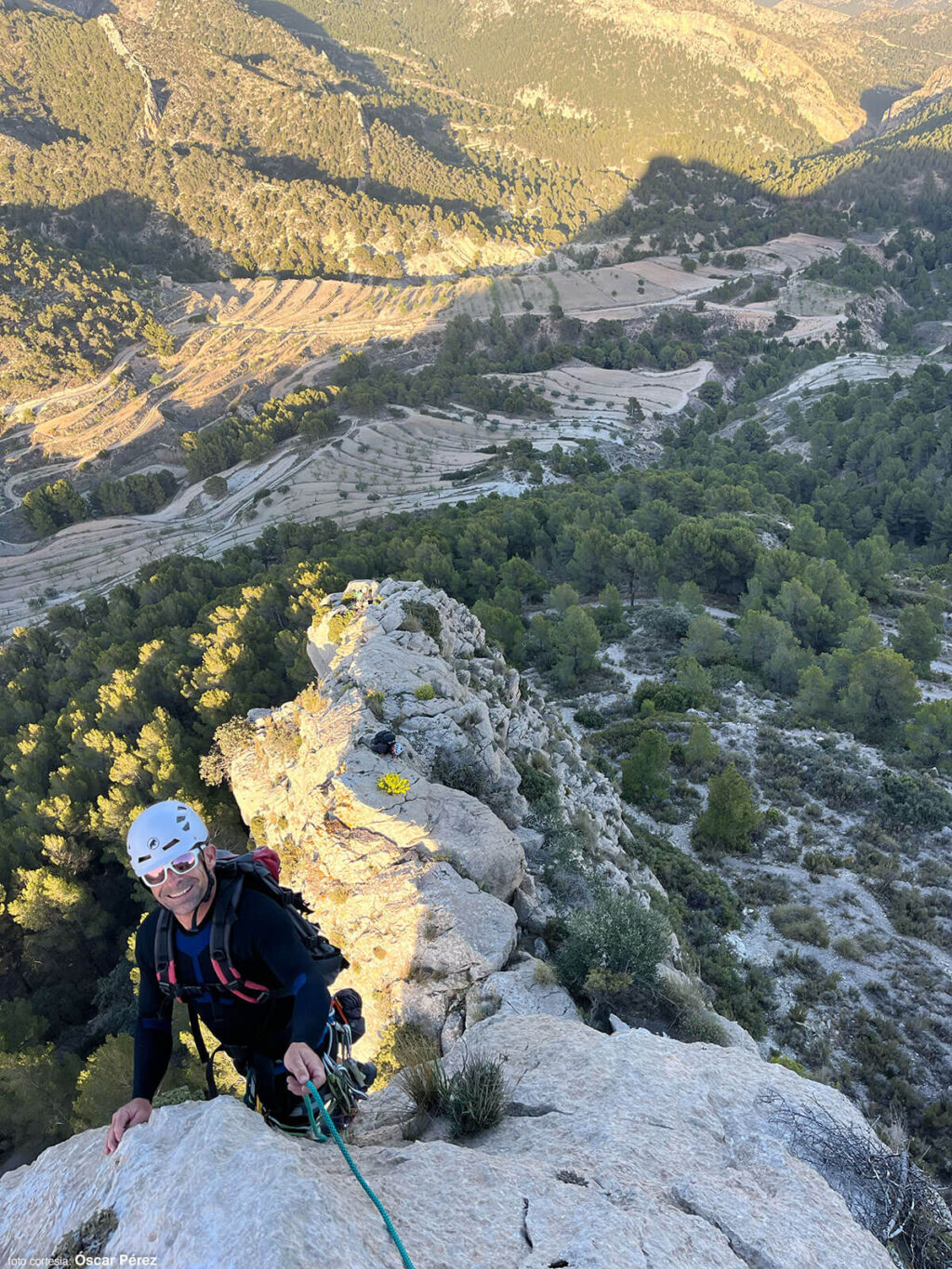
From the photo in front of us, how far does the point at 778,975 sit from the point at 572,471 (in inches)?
2580

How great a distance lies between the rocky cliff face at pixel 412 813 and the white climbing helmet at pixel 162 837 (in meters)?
7.10

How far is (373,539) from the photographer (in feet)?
169

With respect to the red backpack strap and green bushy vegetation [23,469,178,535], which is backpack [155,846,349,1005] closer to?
the red backpack strap

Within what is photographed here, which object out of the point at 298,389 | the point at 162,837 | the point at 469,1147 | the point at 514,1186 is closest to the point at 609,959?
the point at 469,1147

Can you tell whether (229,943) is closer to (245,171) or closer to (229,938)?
(229,938)

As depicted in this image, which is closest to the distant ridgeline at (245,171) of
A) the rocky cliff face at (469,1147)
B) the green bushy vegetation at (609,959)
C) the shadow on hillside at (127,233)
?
the shadow on hillside at (127,233)

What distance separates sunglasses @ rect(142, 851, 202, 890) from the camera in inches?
190

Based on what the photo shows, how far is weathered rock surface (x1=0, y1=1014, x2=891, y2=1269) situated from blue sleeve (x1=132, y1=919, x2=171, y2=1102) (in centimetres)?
29

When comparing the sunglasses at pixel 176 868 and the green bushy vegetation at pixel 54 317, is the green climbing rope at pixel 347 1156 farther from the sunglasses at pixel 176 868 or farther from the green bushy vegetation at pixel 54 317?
the green bushy vegetation at pixel 54 317

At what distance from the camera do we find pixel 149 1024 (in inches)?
202

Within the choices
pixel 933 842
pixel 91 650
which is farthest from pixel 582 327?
pixel 933 842

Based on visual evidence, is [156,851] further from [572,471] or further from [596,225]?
→ [596,225]

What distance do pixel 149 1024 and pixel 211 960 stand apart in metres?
0.94

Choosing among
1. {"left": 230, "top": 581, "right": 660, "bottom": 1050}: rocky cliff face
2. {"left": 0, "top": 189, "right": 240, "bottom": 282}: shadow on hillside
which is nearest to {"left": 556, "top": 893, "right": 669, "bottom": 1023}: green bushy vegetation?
{"left": 230, "top": 581, "right": 660, "bottom": 1050}: rocky cliff face
